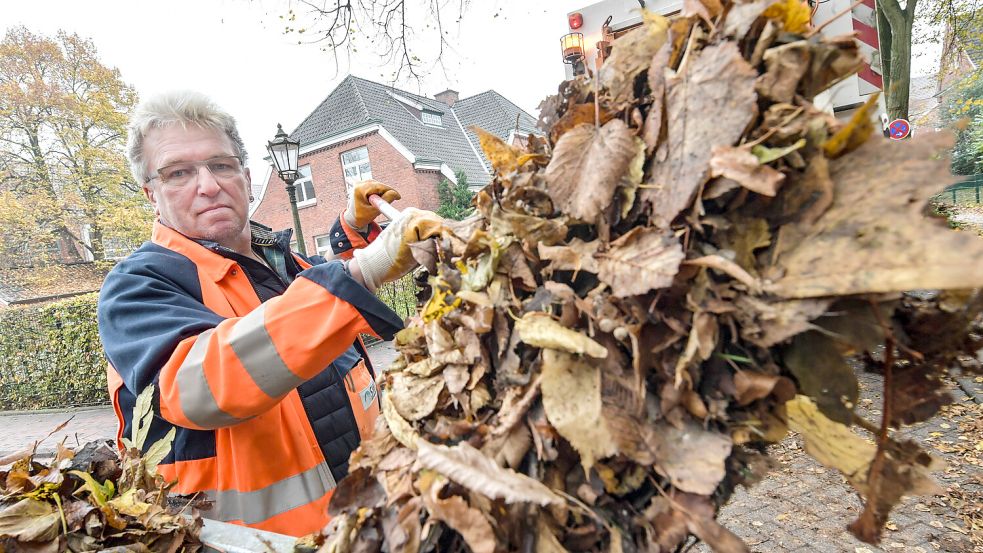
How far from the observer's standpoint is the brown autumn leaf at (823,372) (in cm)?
60

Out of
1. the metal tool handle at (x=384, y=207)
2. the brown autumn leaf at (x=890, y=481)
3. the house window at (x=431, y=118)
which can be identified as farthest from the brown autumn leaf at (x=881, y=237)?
the house window at (x=431, y=118)

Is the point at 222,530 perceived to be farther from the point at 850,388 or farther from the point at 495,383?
the point at 850,388

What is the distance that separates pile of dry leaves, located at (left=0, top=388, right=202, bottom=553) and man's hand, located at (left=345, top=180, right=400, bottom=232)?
1250 mm

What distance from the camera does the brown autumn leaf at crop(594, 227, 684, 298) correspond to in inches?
23.0

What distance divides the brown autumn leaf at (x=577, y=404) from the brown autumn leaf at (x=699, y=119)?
0.73ft

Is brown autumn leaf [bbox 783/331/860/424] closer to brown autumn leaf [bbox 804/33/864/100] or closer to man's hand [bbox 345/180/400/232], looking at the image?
brown autumn leaf [bbox 804/33/864/100]

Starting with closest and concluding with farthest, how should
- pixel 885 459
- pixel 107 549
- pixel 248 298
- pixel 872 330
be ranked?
pixel 872 330, pixel 885 459, pixel 107 549, pixel 248 298

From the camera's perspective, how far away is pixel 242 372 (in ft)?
4.01

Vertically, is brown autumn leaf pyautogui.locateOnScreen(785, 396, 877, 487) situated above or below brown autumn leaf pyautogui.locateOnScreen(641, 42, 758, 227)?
below

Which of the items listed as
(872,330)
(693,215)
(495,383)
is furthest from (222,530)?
(872,330)

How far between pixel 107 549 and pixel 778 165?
135 cm

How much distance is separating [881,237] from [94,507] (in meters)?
1.44

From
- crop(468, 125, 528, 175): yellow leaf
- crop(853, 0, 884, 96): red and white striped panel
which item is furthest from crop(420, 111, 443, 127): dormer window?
crop(468, 125, 528, 175): yellow leaf

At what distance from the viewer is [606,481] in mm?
655
